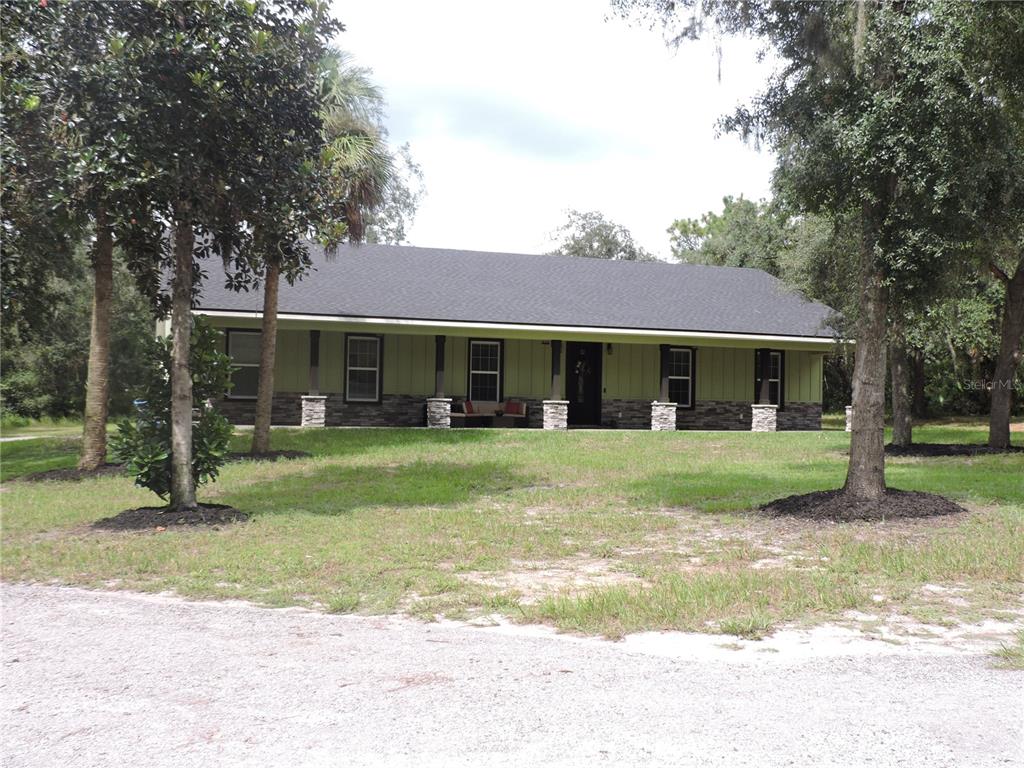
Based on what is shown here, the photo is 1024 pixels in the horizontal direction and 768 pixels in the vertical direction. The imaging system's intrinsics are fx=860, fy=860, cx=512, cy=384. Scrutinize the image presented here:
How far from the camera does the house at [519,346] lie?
835 inches

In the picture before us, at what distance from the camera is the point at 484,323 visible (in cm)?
2120

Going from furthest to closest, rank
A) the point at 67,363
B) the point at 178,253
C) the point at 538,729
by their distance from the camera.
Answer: the point at 67,363
the point at 178,253
the point at 538,729

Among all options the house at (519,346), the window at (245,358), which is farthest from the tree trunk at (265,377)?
the window at (245,358)

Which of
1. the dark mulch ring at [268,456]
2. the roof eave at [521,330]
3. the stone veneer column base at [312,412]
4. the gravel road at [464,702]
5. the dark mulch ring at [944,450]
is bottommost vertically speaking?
the gravel road at [464,702]

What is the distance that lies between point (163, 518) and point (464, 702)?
6.54 meters

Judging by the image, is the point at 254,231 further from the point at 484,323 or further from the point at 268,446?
the point at 484,323

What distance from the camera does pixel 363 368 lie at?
22.4 m

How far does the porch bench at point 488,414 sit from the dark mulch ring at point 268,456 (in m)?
6.38

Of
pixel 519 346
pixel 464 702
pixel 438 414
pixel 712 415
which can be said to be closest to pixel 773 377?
pixel 712 415

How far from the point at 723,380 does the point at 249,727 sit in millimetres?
21880

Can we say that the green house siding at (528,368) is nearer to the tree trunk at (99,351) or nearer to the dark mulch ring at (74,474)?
the tree trunk at (99,351)

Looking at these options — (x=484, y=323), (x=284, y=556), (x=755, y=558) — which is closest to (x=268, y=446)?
(x=484, y=323)

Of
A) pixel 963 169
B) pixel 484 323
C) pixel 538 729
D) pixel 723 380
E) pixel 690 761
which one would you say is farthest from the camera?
pixel 723 380

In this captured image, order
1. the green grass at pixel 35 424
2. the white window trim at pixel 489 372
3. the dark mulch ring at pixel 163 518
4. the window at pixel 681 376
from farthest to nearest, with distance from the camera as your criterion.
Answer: the green grass at pixel 35 424 < the window at pixel 681 376 < the white window trim at pixel 489 372 < the dark mulch ring at pixel 163 518
